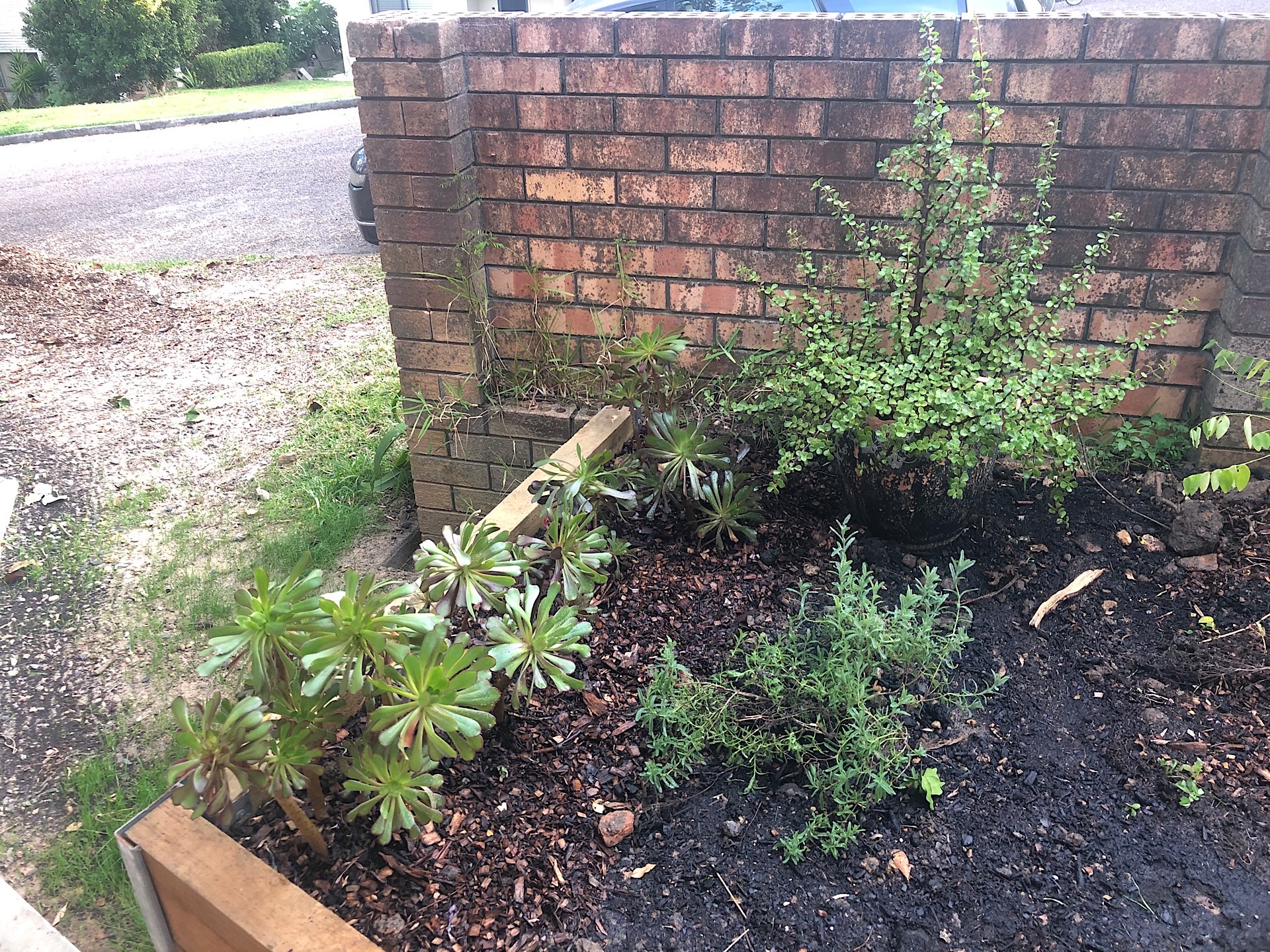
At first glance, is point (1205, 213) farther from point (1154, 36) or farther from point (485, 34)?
point (485, 34)

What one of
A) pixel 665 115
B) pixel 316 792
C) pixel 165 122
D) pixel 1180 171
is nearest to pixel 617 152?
pixel 665 115

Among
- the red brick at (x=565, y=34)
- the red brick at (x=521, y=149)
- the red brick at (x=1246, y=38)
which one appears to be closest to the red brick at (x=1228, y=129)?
the red brick at (x=1246, y=38)

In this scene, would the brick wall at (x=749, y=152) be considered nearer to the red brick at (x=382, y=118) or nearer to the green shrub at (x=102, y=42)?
the red brick at (x=382, y=118)

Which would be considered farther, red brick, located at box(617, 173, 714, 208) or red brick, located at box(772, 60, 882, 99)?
red brick, located at box(617, 173, 714, 208)

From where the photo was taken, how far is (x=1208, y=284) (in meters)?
2.89

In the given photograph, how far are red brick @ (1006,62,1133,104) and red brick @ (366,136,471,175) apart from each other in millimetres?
1773

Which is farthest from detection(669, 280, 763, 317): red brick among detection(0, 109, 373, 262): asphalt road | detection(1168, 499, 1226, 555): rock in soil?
detection(0, 109, 373, 262): asphalt road

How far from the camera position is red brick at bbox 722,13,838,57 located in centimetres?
284

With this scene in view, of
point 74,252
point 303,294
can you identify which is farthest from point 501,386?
point 74,252

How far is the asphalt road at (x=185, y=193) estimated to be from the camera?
8.41 meters

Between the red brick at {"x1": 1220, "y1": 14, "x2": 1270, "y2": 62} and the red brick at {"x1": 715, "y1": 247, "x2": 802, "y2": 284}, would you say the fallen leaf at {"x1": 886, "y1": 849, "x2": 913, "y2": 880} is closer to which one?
the red brick at {"x1": 715, "y1": 247, "x2": 802, "y2": 284}

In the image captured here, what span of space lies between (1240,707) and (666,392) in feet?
5.87

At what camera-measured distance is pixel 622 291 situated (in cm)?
335

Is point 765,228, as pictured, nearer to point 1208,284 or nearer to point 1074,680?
point 1208,284
